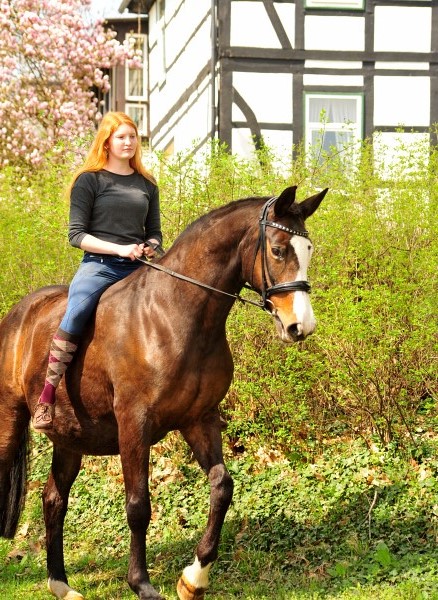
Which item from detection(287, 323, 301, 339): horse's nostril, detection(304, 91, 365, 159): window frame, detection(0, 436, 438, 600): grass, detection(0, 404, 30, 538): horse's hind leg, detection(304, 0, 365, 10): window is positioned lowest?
detection(0, 436, 438, 600): grass

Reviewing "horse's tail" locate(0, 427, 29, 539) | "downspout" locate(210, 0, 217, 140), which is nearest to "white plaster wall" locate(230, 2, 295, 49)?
"downspout" locate(210, 0, 217, 140)

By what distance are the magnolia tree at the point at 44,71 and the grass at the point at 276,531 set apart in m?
14.8

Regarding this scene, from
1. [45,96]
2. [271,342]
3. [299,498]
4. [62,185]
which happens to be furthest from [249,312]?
[45,96]

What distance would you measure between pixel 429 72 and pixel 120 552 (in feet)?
44.4

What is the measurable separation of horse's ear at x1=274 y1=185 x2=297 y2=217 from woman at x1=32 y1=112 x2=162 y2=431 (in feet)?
3.60

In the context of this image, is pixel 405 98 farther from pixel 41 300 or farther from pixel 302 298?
pixel 302 298

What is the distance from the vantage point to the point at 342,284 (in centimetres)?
912

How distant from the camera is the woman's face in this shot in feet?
21.6

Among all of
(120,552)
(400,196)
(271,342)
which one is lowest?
(120,552)

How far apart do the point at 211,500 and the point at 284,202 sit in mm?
1900

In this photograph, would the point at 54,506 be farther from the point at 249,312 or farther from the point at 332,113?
the point at 332,113

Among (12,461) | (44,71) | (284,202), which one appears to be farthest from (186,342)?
(44,71)

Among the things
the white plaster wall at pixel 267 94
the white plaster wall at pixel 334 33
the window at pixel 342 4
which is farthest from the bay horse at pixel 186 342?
the window at pixel 342 4

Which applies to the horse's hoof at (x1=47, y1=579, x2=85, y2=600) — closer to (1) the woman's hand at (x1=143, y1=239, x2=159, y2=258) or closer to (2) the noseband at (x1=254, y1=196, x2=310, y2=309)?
(1) the woman's hand at (x1=143, y1=239, x2=159, y2=258)
